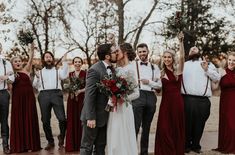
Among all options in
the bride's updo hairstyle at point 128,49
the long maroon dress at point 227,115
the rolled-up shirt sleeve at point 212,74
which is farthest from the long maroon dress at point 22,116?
the long maroon dress at point 227,115

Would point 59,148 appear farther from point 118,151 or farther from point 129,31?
point 129,31

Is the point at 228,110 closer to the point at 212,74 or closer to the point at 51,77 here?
the point at 212,74

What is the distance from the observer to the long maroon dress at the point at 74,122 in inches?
371

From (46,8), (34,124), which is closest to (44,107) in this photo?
(34,124)

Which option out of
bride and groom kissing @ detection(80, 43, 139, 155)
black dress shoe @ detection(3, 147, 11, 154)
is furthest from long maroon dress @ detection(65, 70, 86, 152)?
bride and groom kissing @ detection(80, 43, 139, 155)

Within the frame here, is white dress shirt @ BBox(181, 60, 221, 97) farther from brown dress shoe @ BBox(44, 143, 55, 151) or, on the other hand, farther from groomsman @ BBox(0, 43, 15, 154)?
groomsman @ BBox(0, 43, 15, 154)

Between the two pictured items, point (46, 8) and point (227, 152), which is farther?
point (46, 8)

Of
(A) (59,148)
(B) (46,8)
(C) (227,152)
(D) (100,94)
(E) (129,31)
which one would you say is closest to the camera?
(D) (100,94)

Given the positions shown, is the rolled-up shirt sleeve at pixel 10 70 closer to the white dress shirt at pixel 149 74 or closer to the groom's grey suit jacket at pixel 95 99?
the white dress shirt at pixel 149 74

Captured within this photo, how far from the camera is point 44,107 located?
9.57 m

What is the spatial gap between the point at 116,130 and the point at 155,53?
29.4 metres

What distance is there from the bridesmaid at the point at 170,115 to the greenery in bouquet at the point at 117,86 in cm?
181

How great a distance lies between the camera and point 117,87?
20.8ft

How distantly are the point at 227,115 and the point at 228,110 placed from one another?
0.34 feet
